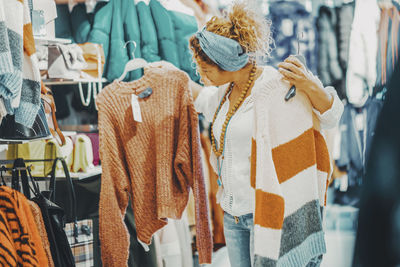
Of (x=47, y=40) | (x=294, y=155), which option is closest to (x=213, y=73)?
(x=294, y=155)

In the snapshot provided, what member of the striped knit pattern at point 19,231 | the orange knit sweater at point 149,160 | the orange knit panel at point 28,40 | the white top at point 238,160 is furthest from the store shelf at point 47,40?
the white top at point 238,160

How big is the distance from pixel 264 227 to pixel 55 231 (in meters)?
0.78

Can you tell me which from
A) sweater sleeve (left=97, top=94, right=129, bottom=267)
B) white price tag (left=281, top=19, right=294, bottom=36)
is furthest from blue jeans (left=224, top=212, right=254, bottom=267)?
white price tag (left=281, top=19, right=294, bottom=36)

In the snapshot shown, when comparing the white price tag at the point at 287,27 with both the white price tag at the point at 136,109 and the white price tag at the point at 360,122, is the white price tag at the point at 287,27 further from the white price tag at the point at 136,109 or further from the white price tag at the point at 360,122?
the white price tag at the point at 136,109

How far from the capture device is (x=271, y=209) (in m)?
1.28

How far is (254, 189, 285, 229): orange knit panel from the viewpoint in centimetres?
128

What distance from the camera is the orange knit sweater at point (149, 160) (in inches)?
65.9

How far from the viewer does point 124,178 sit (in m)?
1.69

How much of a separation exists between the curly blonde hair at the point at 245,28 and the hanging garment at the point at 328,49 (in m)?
1.59

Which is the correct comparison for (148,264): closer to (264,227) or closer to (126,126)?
(126,126)

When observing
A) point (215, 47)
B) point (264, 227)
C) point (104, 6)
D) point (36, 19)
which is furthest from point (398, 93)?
point (104, 6)

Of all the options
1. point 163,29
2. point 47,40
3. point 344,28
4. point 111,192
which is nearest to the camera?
point 111,192

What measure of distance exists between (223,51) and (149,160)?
23.2 inches

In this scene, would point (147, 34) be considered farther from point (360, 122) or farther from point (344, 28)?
point (360, 122)
